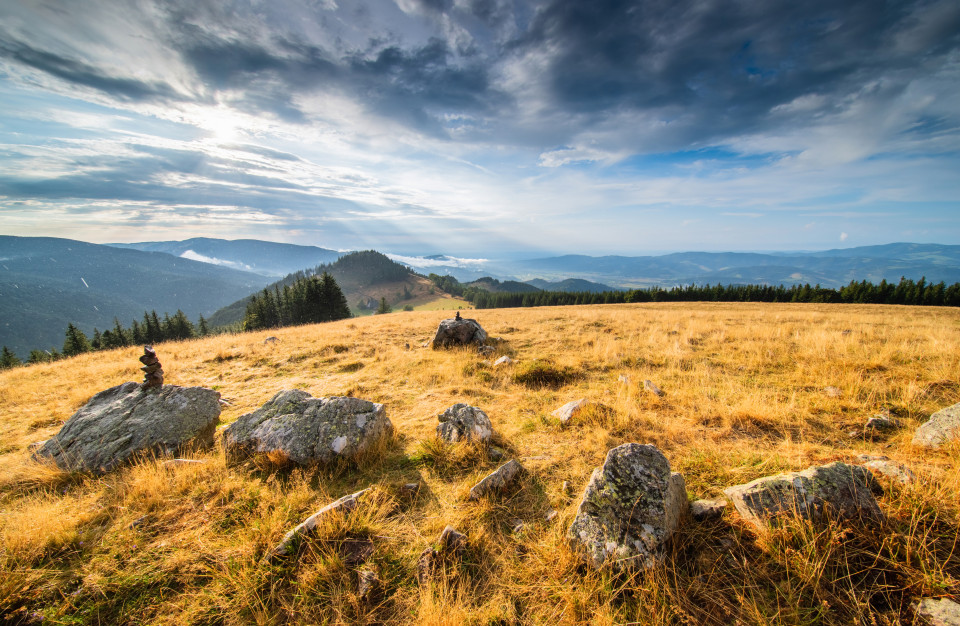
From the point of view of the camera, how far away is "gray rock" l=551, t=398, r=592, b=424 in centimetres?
658

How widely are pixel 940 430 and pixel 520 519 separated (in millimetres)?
6332

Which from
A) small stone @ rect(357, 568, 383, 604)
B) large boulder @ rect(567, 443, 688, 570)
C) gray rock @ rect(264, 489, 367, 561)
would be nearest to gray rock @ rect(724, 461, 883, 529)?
large boulder @ rect(567, 443, 688, 570)

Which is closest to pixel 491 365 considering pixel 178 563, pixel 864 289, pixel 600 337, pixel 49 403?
pixel 600 337

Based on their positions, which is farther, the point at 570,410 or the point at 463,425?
the point at 570,410

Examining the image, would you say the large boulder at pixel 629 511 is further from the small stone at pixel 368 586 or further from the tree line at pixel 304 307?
the tree line at pixel 304 307

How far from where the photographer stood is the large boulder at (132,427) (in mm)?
5793

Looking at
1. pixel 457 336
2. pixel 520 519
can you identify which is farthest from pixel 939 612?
pixel 457 336

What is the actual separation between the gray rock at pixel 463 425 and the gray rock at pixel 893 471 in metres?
5.17

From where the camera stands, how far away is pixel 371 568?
12.1 feet

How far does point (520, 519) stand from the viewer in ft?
14.3

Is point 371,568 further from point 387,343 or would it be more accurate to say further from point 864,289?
point 864,289

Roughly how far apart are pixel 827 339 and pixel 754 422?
698 cm

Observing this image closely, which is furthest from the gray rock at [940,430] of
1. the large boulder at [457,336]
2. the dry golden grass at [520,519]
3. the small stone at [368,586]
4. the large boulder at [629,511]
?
the large boulder at [457,336]

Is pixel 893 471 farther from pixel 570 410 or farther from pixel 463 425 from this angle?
pixel 463 425
